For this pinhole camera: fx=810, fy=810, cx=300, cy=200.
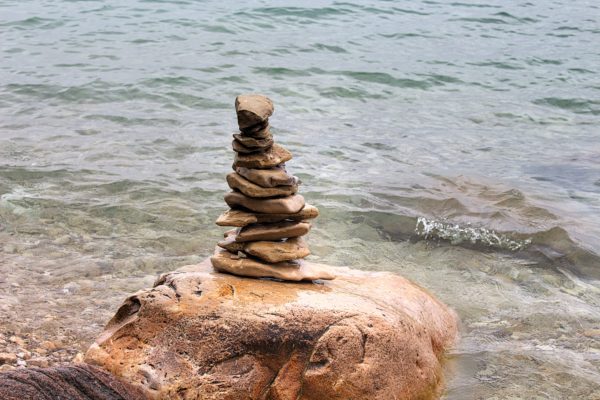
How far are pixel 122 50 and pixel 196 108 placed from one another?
13.0ft

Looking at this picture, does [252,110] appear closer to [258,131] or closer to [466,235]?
[258,131]

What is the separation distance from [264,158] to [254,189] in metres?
0.20

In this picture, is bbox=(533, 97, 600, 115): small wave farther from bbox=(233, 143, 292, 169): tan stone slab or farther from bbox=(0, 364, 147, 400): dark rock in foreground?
bbox=(0, 364, 147, 400): dark rock in foreground

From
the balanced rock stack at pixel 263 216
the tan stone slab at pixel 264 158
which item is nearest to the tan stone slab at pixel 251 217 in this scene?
the balanced rock stack at pixel 263 216

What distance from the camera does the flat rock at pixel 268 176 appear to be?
4883mm

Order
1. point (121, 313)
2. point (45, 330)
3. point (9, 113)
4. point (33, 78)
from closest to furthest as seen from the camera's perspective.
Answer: point (121, 313)
point (45, 330)
point (9, 113)
point (33, 78)

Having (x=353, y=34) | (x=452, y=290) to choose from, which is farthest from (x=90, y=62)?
(x=452, y=290)

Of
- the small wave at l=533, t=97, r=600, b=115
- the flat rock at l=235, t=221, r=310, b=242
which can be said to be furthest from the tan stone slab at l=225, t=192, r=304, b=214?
the small wave at l=533, t=97, r=600, b=115

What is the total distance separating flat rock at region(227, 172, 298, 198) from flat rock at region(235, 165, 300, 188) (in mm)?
26

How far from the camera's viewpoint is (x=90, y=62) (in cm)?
1447

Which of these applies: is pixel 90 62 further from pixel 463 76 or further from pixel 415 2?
pixel 415 2

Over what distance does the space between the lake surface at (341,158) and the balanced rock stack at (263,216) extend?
1178mm

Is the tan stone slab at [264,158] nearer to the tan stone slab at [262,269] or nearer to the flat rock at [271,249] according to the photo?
the flat rock at [271,249]

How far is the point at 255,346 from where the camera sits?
4.45 metres
